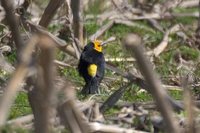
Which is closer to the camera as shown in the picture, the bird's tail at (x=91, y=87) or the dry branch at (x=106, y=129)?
the dry branch at (x=106, y=129)

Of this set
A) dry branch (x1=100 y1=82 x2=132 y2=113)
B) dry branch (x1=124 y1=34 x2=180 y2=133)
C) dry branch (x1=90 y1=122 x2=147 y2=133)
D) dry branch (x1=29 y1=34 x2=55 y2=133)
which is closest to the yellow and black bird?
dry branch (x1=100 y1=82 x2=132 y2=113)

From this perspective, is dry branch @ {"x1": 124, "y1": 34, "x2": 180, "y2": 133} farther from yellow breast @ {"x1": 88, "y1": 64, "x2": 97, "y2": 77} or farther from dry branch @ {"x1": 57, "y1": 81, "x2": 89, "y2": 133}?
yellow breast @ {"x1": 88, "y1": 64, "x2": 97, "y2": 77}

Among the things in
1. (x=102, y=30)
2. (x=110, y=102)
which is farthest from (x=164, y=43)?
(x=110, y=102)

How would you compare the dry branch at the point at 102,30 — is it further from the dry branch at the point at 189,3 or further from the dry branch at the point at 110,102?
the dry branch at the point at 110,102

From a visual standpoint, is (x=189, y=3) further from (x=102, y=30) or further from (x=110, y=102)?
(x=110, y=102)

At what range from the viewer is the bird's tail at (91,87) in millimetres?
7203

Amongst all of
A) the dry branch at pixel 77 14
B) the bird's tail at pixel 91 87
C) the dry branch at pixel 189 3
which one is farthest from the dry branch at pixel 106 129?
the dry branch at pixel 189 3

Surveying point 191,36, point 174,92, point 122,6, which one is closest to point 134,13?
point 122,6

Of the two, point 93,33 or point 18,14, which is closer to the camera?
point 18,14

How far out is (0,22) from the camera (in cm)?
890

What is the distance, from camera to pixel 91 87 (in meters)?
7.21

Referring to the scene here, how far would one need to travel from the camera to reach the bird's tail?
7.20m

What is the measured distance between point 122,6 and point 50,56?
8018 millimetres

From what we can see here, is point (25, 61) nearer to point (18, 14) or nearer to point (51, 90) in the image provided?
point (51, 90)
